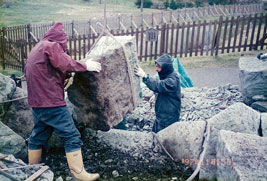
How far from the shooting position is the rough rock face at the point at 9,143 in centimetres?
331

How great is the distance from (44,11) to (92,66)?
9960 millimetres

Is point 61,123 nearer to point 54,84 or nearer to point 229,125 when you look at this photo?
point 54,84

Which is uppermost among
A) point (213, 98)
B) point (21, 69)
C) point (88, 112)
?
point (88, 112)

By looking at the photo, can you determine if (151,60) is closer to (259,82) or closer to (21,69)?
(21,69)

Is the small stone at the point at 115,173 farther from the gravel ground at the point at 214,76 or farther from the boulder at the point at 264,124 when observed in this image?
the gravel ground at the point at 214,76

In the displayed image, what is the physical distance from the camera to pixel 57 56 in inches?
112

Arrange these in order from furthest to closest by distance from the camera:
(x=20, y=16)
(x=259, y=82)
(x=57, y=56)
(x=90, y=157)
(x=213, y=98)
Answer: (x=20, y=16)
(x=213, y=98)
(x=259, y=82)
(x=90, y=157)
(x=57, y=56)

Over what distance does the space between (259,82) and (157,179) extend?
321cm

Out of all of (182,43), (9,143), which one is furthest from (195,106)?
→ (182,43)

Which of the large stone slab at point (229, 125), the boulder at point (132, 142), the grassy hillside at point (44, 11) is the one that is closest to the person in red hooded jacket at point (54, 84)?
the boulder at point (132, 142)

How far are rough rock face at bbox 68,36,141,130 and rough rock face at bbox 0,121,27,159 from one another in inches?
32.5

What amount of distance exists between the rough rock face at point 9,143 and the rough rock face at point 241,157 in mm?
2494

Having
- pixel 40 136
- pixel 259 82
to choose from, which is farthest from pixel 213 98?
pixel 40 136

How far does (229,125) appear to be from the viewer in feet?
11.0
